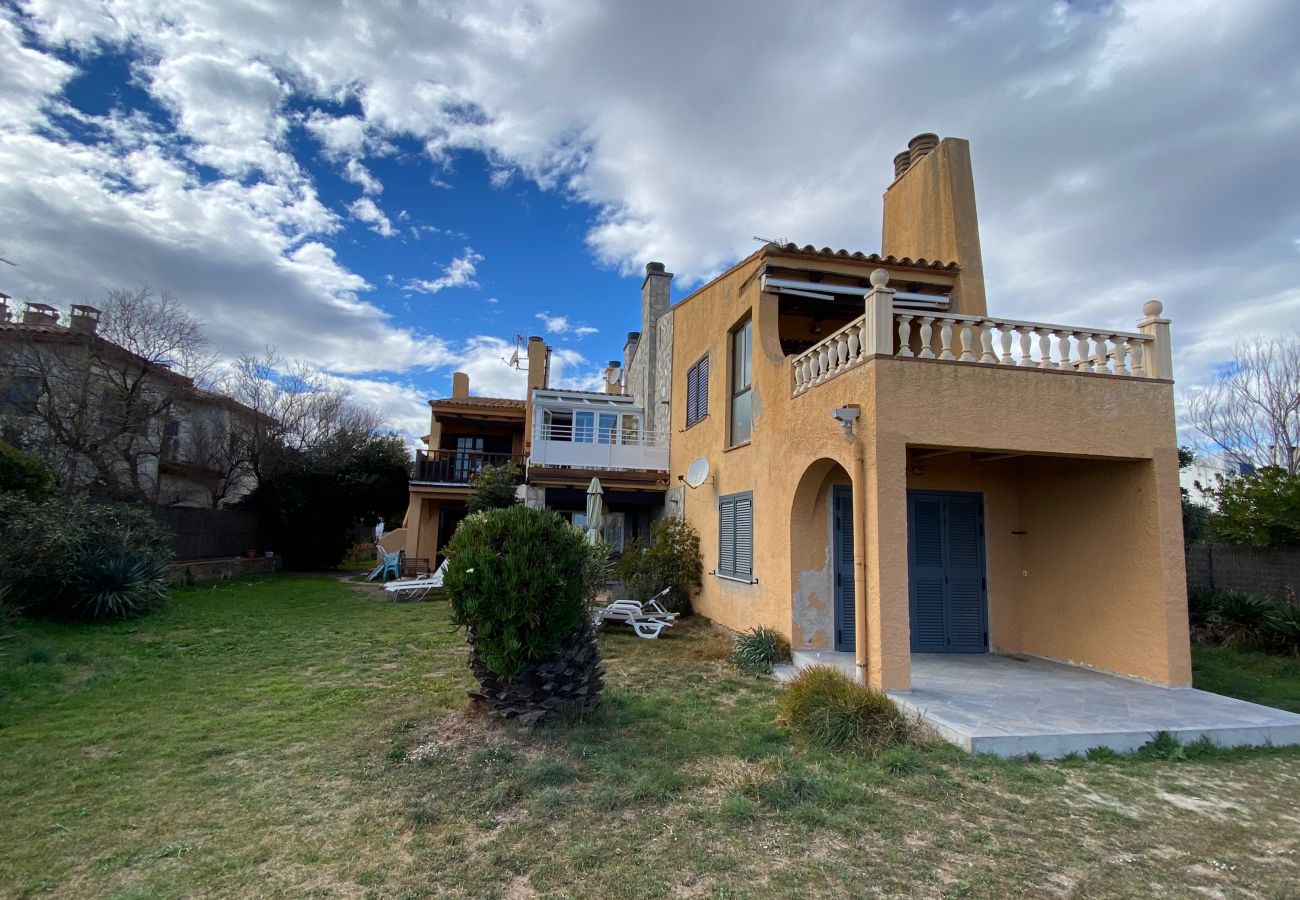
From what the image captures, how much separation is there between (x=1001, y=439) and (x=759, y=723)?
13.8ft

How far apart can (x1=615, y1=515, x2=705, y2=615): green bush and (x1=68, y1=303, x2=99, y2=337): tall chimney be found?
581 inches

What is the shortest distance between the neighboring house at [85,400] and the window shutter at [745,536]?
15.6m

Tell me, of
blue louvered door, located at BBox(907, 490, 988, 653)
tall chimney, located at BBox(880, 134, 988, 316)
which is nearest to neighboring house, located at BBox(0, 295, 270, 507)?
blue louvered door, located at BBox(907, 490, 988, 653)

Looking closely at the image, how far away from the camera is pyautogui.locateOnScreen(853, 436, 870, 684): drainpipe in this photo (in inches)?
262

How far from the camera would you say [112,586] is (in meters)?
10.3

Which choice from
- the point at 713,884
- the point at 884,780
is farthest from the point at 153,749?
the point at 884,780

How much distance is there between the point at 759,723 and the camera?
6.02 metres

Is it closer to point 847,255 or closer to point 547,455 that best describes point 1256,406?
point 847,255

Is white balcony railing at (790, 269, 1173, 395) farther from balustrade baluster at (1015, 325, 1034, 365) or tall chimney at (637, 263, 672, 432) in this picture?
tall chimney at (637, 263, 672, 432)

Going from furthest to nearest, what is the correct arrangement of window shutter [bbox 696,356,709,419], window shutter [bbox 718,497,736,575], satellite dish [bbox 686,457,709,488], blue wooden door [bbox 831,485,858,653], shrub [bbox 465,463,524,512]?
shrub [bbox 465,463,524,512], window shutter [bbox 696,356,709,419], satellite dish [bbox 686,457,709,488], window shutter [bbox 718,497,736,575], blue wooden door [bbox 831,485,858,653]

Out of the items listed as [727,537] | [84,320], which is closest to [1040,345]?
[727,537]

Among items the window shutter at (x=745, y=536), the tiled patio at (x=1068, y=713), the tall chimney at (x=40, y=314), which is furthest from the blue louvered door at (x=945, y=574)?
the tall chimney at (x=40, y=314)

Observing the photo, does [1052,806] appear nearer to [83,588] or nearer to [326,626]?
[326,626]

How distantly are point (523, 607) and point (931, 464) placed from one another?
263 inches
